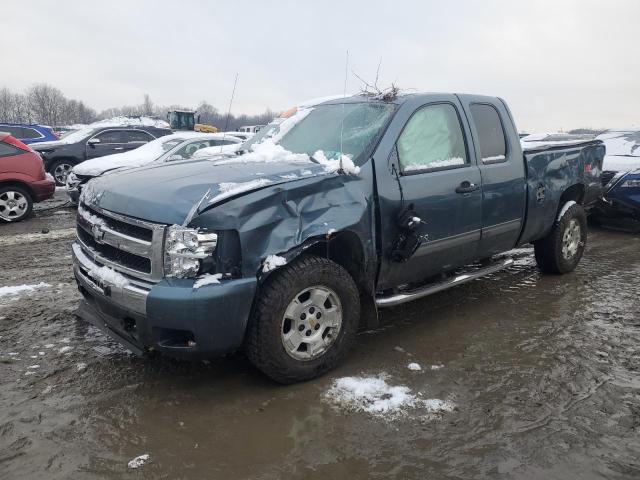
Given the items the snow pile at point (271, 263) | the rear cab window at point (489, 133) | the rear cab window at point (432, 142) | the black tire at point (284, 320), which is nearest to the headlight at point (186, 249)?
the snow pile at point (271, 263)

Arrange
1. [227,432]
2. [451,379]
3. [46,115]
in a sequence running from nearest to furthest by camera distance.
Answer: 1. [227,432]
2. [451,379]
3. [46,115]

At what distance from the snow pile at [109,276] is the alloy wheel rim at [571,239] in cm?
467

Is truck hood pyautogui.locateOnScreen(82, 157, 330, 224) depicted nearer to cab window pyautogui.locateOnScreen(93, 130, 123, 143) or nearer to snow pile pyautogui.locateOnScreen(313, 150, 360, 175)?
snow pile pyautogui.locateOnScreen(313, 150, 360, 175)

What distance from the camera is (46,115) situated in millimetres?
99000

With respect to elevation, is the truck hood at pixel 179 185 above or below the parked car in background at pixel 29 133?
above

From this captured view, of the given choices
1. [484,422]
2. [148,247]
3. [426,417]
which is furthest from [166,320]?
[484,422]

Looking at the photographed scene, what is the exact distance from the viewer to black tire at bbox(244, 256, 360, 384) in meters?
3.02

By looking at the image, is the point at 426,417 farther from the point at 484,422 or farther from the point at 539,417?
the point at 539,417

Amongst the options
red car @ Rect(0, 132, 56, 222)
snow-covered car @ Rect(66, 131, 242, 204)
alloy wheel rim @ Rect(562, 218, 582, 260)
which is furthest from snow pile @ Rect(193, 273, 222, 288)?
red car @ Rect(0, 132, 56, 222)

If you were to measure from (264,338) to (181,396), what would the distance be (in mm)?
678

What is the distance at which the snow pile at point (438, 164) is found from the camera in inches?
151

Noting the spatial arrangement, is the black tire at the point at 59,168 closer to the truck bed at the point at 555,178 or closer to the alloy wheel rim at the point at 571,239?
the truck bed at the point at 555,178

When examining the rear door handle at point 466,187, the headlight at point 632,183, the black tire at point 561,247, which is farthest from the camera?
the headlight at point 632,183

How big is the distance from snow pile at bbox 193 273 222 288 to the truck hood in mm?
337
